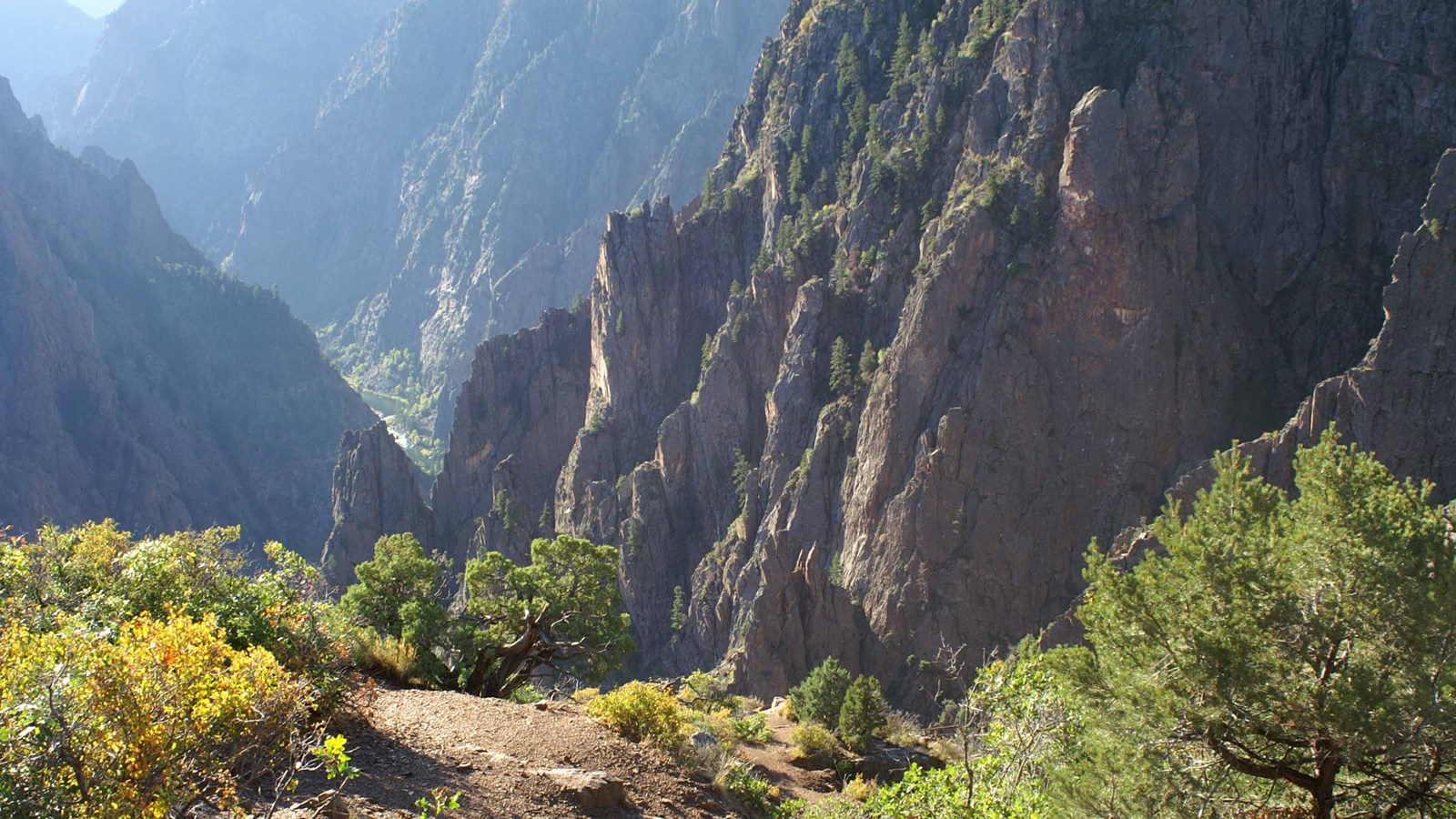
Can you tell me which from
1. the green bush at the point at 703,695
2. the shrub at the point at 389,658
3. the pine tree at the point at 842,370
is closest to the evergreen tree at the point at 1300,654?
the shrub at the point at 389,658

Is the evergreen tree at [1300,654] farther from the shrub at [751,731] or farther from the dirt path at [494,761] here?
the shrub at [751,731]

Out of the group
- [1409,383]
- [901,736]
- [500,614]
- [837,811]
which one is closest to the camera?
[837,811]

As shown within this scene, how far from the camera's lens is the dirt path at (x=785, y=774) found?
24.8 m

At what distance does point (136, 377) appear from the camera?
444ft

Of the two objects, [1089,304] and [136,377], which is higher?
[136,377]

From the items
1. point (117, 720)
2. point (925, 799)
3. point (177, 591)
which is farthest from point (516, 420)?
point (117, 720)

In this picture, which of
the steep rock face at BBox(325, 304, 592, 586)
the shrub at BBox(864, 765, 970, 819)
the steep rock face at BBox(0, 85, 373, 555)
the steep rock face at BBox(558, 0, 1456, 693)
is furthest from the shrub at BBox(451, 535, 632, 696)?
the steep rock face at BBox(0, 85, 373, 555)

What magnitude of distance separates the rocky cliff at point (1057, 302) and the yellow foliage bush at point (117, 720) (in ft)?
146

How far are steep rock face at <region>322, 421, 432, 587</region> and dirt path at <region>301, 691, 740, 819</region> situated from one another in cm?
7790

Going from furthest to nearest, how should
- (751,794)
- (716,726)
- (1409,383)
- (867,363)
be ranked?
(867,363)
(1409,383)
(716,726)
(751,794)

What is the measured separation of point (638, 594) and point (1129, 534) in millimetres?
38085

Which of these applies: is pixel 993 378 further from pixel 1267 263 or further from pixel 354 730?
pixel 354 730

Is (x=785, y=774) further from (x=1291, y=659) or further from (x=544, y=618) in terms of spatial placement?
(x=1291, y=659)

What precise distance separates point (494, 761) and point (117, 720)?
9.52 metres
